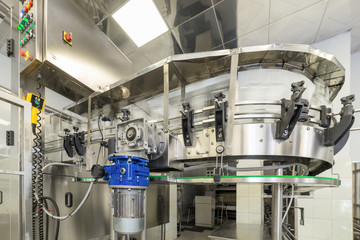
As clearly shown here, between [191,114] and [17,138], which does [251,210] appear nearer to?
[191,114]

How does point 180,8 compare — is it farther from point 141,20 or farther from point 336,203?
point 336,203

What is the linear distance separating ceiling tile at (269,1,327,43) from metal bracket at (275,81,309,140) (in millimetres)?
1716

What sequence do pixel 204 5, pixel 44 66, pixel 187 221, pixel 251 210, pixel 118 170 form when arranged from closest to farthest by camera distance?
pixel 118 170, pixel 44 66, pixel 204 5, pixel 251 210, pixel 187 221

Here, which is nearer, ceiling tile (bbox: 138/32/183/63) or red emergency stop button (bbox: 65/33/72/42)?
red emergency stop button (bbox: 65/33/72/42)

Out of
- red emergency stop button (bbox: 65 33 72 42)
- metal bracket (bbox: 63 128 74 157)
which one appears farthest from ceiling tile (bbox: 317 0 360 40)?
metal bracket (bbox: 63 128 74 157)

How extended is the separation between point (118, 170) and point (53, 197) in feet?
3.30

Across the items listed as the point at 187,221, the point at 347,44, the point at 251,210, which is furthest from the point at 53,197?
the point at 187,221

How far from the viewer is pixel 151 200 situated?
1975 millimetres

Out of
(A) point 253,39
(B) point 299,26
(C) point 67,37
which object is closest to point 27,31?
(C) point 67,37

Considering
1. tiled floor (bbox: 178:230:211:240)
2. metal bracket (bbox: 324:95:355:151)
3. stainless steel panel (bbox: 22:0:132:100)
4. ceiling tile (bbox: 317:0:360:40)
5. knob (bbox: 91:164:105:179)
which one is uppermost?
ceiling tile (bbox: 317:0:360:40)

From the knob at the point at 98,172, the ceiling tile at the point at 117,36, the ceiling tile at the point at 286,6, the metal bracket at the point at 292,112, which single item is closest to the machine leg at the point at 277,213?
the metal bracket at the point at 292,112

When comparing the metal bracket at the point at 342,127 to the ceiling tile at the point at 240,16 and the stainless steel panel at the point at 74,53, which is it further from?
the stainless steel panel at the point at 74,53

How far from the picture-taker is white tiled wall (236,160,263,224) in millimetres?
2561

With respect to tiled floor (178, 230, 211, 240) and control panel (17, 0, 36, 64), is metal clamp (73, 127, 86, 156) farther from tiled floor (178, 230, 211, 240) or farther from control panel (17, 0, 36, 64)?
tiled floor (178, 230, 211, 240)
